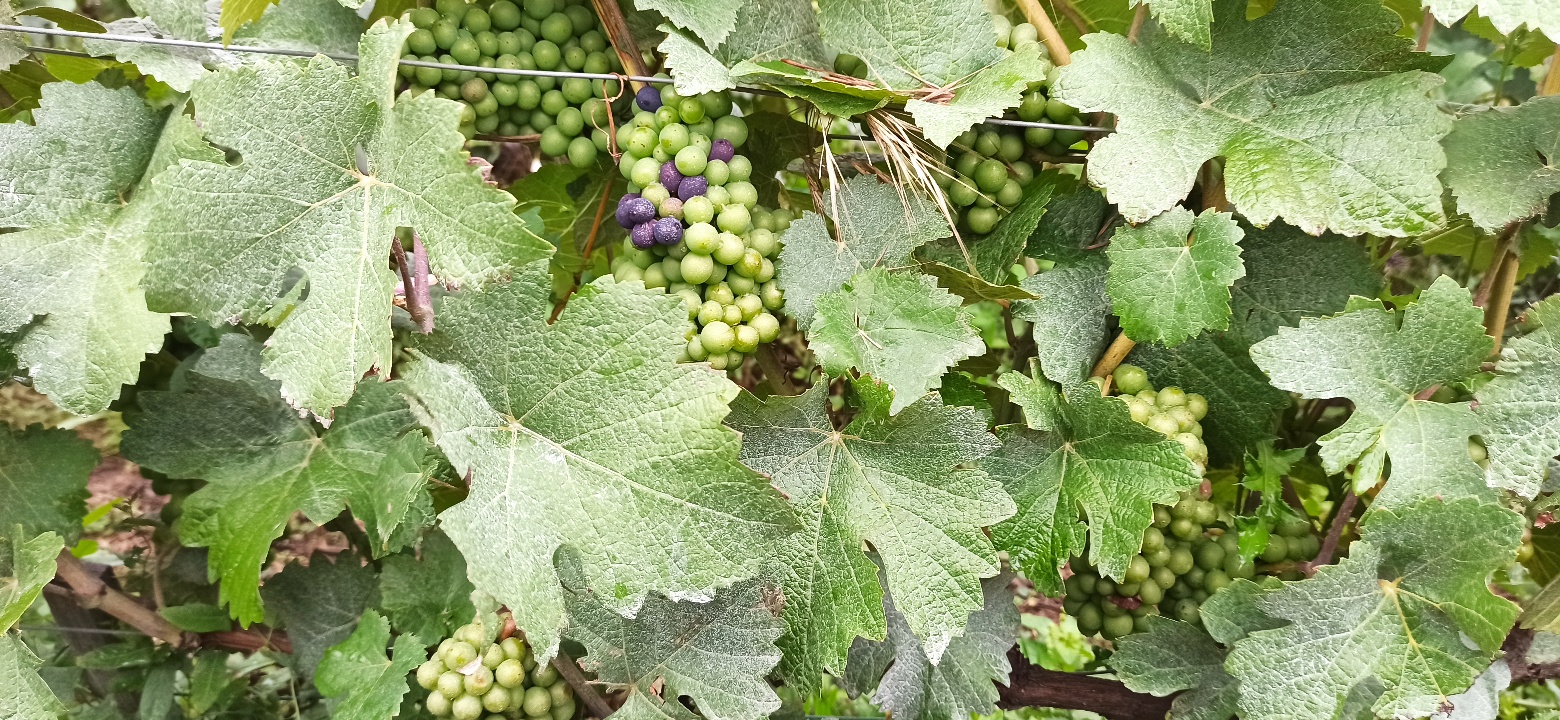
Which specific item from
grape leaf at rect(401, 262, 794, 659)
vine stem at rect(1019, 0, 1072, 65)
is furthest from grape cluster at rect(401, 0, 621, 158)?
vine stem at rect(1019, 0, 1072, 65)

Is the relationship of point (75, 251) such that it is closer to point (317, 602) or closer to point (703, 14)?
point (317, 602)

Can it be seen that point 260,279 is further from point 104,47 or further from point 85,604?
point 85,604

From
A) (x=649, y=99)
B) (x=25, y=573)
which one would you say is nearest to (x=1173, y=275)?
(x=649, y=99)

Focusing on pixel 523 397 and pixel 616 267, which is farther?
pixel 616 267

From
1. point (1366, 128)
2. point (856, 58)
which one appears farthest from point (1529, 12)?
point (856, 58)

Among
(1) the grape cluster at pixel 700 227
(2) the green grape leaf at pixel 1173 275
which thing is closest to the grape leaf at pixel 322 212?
(1) the grape cluster at pixel 700 227

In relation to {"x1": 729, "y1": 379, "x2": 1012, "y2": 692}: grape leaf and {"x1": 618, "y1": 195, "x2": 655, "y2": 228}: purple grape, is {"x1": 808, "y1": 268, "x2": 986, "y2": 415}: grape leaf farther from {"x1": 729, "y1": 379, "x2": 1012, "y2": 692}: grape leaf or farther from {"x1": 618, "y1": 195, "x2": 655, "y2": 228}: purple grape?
{"x1": 618, "y1": 195, "x2": 655, "y2": 228}: purple grape

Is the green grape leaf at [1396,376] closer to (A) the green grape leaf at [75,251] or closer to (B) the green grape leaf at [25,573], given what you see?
(A) the green grape leaf at [75,251]
